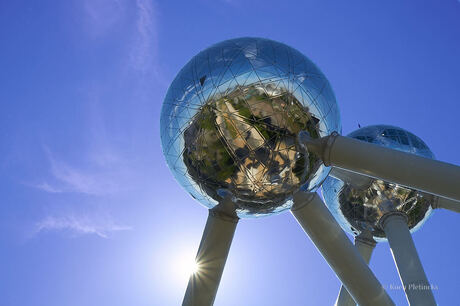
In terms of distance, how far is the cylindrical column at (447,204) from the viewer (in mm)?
10430

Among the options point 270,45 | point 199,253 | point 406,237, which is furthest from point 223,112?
point 406,237

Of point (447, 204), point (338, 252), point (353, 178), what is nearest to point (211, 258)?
point (338, 252)

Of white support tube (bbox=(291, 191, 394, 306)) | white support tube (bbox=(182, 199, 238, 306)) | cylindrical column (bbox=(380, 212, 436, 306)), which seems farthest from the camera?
cylindrical column (bbox=(380, 212, 436, 306))

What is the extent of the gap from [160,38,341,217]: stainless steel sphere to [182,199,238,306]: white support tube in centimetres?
31

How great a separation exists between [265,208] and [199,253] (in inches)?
58.2

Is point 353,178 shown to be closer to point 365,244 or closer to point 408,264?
point 365,244

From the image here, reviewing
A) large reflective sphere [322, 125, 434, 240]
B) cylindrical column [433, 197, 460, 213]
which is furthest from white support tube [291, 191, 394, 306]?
cylindrical column [433, 197, 460, 213]

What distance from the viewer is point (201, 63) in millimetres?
8305

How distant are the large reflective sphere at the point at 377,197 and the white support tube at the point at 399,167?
402cm

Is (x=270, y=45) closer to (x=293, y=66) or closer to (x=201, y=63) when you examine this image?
(x=293, y=66)

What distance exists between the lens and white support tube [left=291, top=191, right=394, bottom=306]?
8.39 metres

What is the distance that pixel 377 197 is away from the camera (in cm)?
1119

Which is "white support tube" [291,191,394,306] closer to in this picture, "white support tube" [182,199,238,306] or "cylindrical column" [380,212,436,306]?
"cylindrical column" [380,212,436,306]

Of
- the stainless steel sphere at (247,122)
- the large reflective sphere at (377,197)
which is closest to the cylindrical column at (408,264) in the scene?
the large reflective sphere at (377,197)
